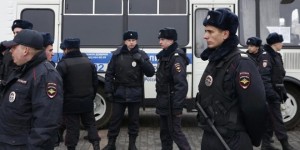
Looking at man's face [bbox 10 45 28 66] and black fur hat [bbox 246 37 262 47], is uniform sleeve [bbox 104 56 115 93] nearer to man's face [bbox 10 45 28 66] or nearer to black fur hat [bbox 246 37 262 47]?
black fur hat [bbox 246 37 262 47]

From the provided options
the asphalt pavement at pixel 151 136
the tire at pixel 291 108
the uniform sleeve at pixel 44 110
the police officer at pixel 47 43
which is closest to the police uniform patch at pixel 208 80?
the uniform sleeve at pixel 44 110

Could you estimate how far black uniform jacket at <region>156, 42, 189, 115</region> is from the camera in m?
6.17

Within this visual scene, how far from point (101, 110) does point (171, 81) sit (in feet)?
9.02

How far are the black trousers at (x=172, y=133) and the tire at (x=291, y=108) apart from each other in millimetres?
3263

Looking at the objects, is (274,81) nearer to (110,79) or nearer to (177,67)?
(177,67)

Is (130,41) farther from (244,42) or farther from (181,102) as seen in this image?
(244,42)

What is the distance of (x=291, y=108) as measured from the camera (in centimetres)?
880

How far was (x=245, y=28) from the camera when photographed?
347 inches

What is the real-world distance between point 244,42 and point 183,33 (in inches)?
48.4

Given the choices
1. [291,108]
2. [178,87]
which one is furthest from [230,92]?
[291,108]

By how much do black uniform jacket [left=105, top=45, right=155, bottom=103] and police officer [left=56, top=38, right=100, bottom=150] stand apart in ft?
1.55

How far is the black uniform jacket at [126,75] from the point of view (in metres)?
6.94

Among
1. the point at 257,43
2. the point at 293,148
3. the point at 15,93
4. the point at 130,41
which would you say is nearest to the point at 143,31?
the point at 130,41

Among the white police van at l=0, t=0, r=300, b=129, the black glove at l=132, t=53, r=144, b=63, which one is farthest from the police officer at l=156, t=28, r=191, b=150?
the white police van at l=0, t=0, r=300, b=129
